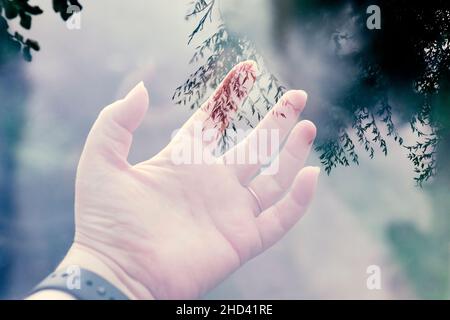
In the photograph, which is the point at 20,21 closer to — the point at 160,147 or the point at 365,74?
the point at 160,147

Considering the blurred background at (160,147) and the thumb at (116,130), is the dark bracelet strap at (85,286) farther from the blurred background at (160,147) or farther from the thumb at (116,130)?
the thumb at (116,130)

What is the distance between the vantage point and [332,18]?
7.66 ft

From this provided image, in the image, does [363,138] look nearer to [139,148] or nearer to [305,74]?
[305,74]

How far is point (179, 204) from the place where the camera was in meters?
2.14

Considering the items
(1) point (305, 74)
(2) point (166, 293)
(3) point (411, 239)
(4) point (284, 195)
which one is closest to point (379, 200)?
(3) point (411, 239)

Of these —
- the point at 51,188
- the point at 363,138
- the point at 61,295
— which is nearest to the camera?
the point at 61,295

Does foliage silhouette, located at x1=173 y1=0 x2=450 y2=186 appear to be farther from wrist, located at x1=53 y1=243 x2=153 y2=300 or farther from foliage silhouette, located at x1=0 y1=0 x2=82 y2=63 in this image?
wrist, located at x1=53 y1=243 x2=153 y2=300

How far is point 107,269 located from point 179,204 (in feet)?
1.19

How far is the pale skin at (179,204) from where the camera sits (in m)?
2.06

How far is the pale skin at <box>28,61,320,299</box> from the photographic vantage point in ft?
6.75

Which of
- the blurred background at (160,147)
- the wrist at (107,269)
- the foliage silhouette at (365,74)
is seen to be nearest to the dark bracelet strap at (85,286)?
the wrist at (107,269)

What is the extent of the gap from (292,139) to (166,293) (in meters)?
0.78

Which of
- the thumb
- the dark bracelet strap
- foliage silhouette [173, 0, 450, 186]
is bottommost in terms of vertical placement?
the dark bracelet strap

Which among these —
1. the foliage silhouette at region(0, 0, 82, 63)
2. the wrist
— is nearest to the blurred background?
the foliage silhouette at region(0, 0, 82, 63)
